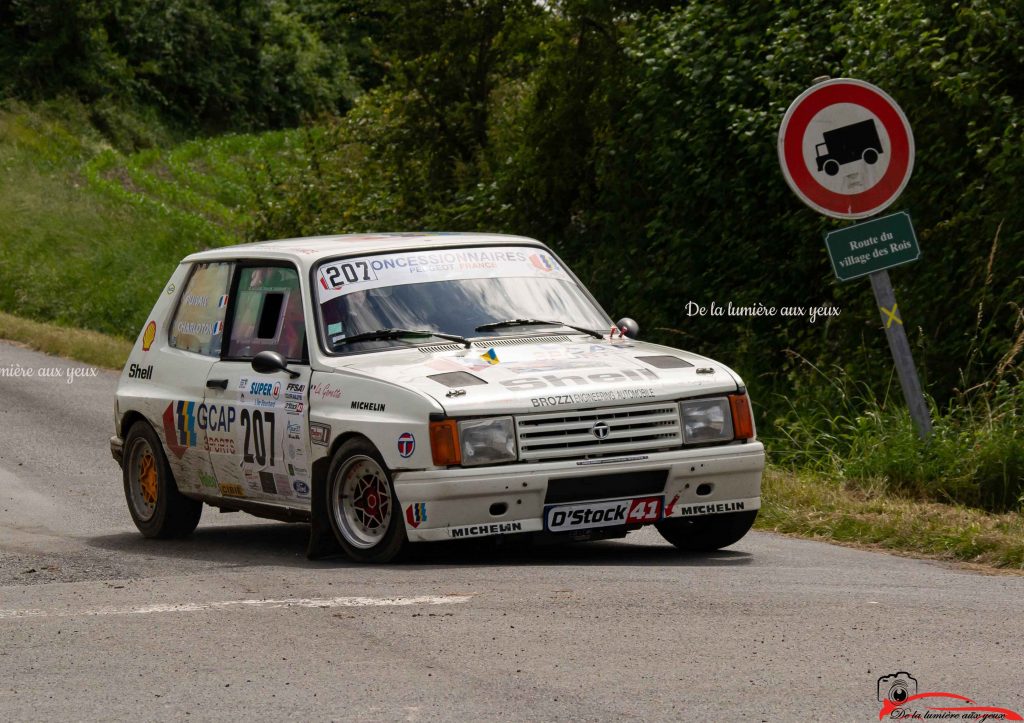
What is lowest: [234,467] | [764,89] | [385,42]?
[234,467]

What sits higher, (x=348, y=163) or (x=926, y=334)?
(x=348, y=163)

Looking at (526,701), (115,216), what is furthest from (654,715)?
(115,216)

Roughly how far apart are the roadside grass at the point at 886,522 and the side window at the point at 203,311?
331 cm

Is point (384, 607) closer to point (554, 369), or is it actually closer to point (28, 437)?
point (554, 369)

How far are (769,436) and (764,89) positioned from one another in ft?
10.2

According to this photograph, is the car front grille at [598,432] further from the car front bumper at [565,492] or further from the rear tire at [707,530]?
the rear tire at [707,530]

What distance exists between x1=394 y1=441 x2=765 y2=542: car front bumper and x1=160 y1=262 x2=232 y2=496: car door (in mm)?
2152

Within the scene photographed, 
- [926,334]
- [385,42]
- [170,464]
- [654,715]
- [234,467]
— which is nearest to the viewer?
[654,715]

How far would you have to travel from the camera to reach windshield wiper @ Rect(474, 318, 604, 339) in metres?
8.60

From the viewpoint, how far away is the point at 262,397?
28.8 ft

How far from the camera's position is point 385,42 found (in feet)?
65.6

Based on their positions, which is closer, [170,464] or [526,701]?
[526,701]

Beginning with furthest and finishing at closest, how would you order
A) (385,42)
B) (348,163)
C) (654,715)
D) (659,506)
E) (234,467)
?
(348,163)
(385,42)
(234,467)
(659,506)
(654,715)

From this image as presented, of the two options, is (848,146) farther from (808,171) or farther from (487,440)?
(487,440)
